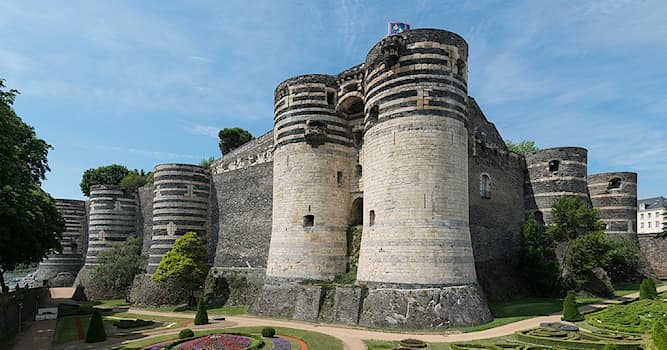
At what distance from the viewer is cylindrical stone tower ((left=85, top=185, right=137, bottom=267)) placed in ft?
146

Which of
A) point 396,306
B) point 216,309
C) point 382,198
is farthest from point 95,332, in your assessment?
point 382,198

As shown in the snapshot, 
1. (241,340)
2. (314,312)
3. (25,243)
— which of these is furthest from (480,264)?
(25,243)

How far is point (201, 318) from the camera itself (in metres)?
24.8

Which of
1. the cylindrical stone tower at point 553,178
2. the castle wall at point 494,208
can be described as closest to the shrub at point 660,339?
the castle wall at point 494,208

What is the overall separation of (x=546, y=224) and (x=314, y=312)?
2097 centimetres

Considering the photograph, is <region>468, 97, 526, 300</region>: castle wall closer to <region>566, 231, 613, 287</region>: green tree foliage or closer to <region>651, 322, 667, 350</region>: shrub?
<region>566, 231, 613, 287</region>: green tree foliage

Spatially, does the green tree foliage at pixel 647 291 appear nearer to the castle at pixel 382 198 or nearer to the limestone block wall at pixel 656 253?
the castle at pixel 382 198

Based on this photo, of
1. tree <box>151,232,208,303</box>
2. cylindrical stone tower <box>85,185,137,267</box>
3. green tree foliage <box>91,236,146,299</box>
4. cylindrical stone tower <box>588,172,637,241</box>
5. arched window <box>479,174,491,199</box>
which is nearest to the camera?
arched window <box>479,174,491,199</box>

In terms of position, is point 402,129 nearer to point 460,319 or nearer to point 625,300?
point 460,319

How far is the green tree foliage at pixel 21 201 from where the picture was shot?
20.0 m

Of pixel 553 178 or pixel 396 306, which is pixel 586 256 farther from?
pixel 396 306

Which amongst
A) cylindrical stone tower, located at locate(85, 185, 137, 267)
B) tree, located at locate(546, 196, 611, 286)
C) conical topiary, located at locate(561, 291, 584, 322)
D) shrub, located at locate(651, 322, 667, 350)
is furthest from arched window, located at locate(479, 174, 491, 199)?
cylindrical stone tower, located at locate(85, 185, 137, 267)

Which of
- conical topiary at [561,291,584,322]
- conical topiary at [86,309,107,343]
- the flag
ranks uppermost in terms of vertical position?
the flag

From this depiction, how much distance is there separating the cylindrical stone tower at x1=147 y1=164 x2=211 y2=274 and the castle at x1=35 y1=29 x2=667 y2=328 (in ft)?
0.34
